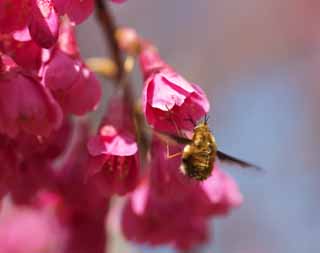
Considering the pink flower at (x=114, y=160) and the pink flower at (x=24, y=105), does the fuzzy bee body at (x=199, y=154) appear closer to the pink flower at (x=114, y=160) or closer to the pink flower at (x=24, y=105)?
the pink flower at (x=114, y=160)

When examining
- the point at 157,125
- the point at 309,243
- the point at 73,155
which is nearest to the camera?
the point at 157,125

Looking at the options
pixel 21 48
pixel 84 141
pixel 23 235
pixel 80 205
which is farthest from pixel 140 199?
pixel 23 235

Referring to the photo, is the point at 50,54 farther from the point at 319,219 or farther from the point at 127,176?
the point at 319,219

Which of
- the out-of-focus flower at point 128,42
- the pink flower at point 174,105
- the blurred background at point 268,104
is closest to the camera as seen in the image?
the pink flower at point 174,105

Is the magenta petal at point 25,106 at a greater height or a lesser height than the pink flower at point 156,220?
greater

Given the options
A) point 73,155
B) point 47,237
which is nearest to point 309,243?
point 47,237

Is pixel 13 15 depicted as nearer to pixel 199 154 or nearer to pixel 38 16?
pixel 38 16

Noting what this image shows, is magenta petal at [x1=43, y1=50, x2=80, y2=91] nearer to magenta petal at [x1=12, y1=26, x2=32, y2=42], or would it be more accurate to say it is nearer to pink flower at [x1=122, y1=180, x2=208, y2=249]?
magenta petal at [x1=12, y1=26, x2=32, y2=42]

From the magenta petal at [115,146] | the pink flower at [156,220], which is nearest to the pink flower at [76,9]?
the magenta petal at [115,146]
